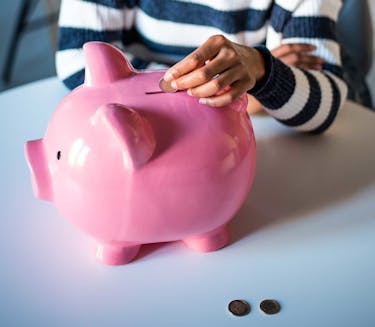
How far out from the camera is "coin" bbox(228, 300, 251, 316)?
17.0 inches

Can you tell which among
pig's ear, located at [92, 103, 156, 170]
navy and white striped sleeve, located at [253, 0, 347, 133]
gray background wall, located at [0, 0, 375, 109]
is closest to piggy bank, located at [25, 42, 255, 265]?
pig's ear, located at [92, 103, 156, 170]

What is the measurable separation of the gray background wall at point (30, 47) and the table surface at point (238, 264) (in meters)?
1.20

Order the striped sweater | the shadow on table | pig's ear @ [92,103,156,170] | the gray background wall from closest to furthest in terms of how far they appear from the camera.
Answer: pig's ear @ [92,103,156,170] → the shadow on table → the striped sweater → the gray background wall

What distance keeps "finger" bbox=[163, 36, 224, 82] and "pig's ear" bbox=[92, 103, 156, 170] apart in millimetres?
65

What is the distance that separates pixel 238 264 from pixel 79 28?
0.45 m

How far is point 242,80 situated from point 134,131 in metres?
0.15

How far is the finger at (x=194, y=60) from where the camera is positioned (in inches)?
17.6

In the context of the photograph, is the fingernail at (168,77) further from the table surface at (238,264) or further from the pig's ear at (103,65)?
the table surface at (238,264)

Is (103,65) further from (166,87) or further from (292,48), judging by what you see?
(292,48)

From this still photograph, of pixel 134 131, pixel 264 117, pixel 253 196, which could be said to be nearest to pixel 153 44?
pixel 264 117

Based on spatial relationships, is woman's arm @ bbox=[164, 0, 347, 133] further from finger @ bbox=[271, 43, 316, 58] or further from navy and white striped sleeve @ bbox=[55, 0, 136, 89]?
navy and white striped sleeve @ bbox=[55, 0, 136, 89]

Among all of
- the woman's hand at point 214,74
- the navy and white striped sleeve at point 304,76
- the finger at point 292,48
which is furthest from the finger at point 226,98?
the finger at point 292,48

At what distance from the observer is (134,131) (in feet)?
1.27

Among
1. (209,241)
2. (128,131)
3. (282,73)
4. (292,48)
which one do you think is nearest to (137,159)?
(128,131)
